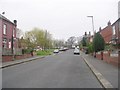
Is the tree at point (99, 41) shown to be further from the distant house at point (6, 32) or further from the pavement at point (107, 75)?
the pavement at point (107, 75)

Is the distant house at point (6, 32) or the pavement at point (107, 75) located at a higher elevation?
the distant house at point (6, 32)

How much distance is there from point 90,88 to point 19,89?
2945 mm

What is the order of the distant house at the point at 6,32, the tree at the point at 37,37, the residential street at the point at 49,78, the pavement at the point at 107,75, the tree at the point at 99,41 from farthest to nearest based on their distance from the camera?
the tree at the point at 37,37
the tree at the point at 99,41
the distant house at the point at 6,32
the residential street at the point at 49,78
the pavement at the point at 107,75

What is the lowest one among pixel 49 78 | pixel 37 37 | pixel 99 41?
pixel 49 78

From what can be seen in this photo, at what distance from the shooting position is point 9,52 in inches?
1516

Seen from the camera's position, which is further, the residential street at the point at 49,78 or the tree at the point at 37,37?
the tree at the point at 37,37

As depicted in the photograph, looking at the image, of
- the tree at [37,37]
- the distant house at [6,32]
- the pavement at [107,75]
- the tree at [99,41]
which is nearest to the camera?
the pavement at [107,75]

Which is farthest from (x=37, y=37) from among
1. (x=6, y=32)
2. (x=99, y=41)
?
(x=99, y=41)

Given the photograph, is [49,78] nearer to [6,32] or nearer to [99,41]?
[99,41]

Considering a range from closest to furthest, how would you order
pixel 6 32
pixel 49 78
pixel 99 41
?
pixel 49 78 → pixel 99 41 → pixel 6 32

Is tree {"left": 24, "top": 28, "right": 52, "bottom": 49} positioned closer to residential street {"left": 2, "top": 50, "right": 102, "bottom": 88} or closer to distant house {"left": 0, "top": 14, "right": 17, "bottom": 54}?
distant house {"left": 0, "top": 14, "right": 17, "bottom": 54}

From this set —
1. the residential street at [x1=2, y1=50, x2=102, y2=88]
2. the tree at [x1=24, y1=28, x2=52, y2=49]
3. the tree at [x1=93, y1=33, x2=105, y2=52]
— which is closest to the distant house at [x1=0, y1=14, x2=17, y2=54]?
the tree at [x1=93, y1=33, x2=105, y2=52]

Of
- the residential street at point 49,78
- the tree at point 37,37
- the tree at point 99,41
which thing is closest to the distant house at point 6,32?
the tree at point 99,41

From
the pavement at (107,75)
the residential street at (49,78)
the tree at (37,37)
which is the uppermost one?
the tree at (37,37)
